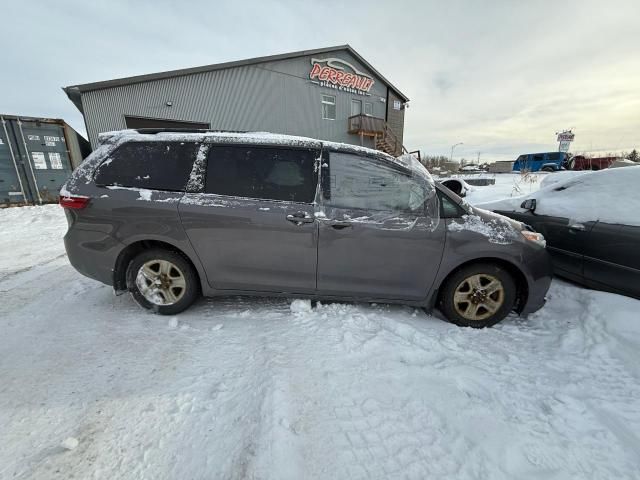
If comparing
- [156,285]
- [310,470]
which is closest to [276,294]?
[156,285]

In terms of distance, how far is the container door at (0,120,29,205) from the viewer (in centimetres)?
954

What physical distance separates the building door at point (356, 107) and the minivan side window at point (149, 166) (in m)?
17.2

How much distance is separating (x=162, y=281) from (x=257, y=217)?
1210mm

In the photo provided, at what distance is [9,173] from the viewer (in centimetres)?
973

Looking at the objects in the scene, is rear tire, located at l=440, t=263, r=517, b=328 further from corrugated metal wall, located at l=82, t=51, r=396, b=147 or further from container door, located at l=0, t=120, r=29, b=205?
container door, located at l=0, t=120, r=29, b=205

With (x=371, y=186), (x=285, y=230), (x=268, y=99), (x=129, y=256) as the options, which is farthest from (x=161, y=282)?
(x=268, y=99)

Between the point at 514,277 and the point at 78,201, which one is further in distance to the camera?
the point at 514,277

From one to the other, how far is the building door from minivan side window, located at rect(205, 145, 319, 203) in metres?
17.1

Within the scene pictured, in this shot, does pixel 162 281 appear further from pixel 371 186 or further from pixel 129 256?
pixel 371 186

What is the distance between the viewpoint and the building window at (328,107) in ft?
55.8

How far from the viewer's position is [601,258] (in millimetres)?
2943

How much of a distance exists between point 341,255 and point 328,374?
1069 mm

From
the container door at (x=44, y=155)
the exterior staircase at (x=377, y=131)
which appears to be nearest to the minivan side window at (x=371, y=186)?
the container door at (x=44, y=155)

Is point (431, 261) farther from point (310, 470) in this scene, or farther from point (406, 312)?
point (310, 470)
